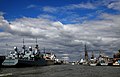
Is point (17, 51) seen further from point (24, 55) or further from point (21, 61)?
point (21, 61)

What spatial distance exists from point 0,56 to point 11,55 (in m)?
10.1

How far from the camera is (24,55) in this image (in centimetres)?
19675

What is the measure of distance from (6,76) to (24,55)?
12047 centimetres

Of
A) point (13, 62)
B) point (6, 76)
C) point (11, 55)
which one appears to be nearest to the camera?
point (6, 76)

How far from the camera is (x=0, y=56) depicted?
19262 cm

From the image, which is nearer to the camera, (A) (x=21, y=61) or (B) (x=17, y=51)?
(A) (x=21, y=61)

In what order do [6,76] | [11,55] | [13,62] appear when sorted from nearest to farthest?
[6,76] → [13,62] → [11,55]

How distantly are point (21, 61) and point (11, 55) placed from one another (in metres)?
20.2

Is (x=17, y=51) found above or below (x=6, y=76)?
above

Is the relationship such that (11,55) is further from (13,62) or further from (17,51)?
(13,62)

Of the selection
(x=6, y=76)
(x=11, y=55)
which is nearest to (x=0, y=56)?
(x=11, y=55)

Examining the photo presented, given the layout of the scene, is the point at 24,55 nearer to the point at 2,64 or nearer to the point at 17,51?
the point at 17,51

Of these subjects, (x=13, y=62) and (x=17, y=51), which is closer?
(x=13, y=62)

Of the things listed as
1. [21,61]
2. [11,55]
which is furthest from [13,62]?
[11,55]
